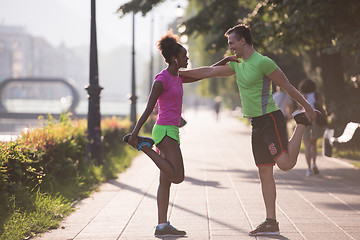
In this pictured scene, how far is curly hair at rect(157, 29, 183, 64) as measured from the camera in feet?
17.7

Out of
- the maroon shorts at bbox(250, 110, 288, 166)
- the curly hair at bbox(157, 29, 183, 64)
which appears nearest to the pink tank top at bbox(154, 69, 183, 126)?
the curly hair at bbox(157, 29, 183, 64)

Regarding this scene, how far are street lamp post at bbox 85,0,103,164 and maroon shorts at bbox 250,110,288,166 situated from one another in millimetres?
6364

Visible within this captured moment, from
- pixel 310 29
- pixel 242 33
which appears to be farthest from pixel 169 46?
pixel 310 29

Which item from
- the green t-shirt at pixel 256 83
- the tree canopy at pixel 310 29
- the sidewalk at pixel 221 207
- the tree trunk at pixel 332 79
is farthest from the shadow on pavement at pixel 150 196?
the tree trunk at pixel 332 79

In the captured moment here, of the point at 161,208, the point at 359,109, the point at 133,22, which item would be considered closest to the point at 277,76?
the point at 161,208

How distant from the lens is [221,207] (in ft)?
24.1

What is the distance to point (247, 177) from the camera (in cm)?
1075

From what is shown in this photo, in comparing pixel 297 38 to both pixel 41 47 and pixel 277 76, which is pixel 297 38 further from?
pixel 41 47

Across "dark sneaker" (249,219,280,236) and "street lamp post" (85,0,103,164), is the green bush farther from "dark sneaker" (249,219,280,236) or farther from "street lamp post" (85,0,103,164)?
"dark sneaker" (249,219,280,236)

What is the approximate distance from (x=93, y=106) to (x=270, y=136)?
260 inches

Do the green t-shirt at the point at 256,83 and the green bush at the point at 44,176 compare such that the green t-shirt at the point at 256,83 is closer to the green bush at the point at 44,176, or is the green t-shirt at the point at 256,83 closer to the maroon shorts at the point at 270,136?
the maroon shorts at the point at 270,136

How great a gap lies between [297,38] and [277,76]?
7.40 meters

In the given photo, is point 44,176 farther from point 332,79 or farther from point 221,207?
point 332,79

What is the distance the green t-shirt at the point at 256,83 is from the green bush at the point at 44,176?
2.42 meters
